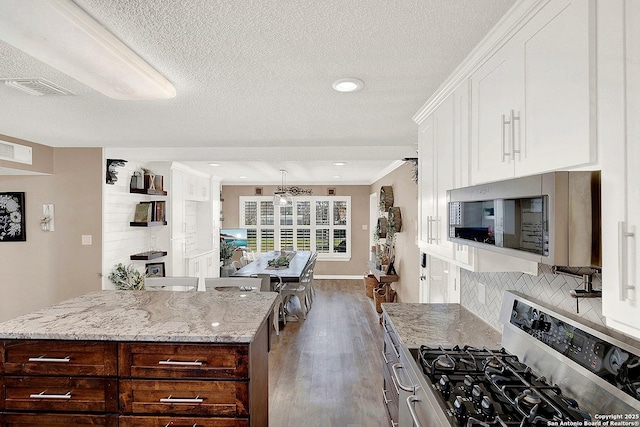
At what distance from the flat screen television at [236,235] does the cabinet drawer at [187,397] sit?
6.75m

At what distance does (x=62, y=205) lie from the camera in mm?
3881

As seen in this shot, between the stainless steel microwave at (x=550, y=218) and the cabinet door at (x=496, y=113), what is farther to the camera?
the cabinet door at (x=496, y=113)

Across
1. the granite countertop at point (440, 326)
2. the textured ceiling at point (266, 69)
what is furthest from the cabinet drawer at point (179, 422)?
the textured ceiling at point (266, 69)

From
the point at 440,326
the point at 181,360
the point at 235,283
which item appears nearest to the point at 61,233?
the point at 235,283

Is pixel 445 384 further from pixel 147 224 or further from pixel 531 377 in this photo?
pixel 147 224

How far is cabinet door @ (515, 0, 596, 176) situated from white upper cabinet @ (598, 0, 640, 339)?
45mm

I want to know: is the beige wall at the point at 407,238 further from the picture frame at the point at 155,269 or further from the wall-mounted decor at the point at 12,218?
the wall-mounted decor at the point at 12,218

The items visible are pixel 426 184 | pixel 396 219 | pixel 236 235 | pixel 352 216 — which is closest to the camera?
pixel 426 184

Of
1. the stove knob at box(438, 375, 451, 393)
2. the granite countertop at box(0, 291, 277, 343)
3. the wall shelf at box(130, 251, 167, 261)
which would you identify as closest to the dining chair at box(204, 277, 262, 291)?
the granite countertop at box(0, 291, 277, 343)

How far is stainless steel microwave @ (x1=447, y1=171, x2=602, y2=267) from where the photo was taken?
90 centimetres

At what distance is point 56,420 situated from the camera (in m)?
1.68

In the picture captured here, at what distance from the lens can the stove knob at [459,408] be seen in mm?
1118

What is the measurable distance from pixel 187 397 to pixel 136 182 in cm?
373

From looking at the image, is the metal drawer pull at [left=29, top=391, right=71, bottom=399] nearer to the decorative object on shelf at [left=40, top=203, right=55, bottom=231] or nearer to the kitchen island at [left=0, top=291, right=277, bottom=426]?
the kitchen island at [left=0, top=291, right=277, bottom=426]
